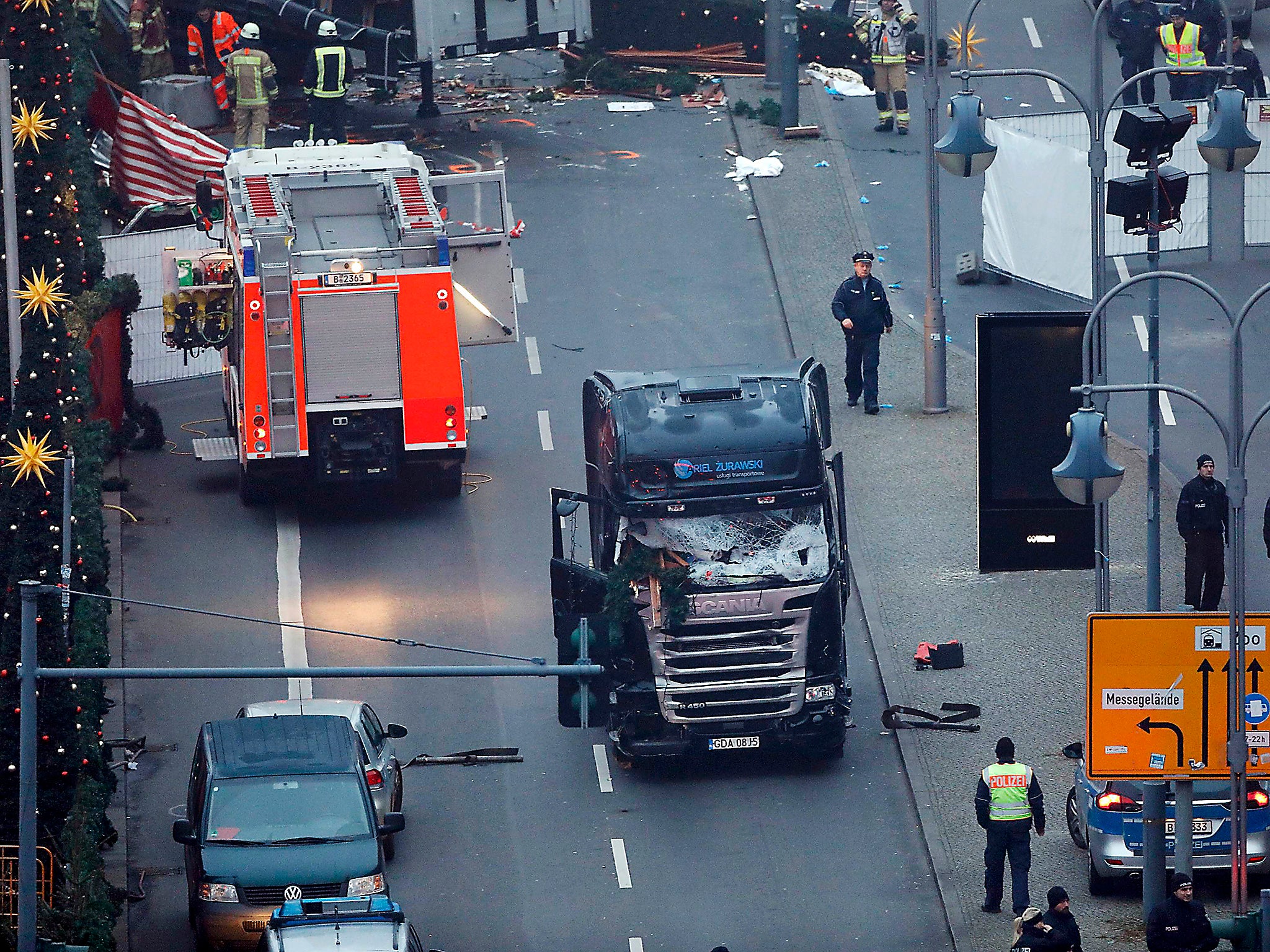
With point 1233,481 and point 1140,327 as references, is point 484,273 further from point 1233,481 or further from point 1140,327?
point 1233,481

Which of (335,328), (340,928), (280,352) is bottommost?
(340,928)

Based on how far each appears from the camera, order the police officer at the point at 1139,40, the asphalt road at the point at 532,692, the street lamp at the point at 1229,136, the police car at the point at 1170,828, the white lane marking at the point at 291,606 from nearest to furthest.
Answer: the street lamp at the point at 1229,136 → the police car at the point at 1170,828 → the asphalt road at the point at 532,692 → the white lane marking at the point at 291,606 → the police officer at the point at 1139,40

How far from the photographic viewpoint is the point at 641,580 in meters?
25.1

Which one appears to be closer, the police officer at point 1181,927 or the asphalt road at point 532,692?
the police officer at point 1181,927

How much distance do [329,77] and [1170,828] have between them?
2357 cm

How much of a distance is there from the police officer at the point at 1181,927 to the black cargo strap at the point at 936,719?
678cm

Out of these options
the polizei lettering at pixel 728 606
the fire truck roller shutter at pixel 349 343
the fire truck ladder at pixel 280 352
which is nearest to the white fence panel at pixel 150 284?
the fire truck ladder at pixel 280 352

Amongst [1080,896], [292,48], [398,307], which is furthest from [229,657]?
[292,48]

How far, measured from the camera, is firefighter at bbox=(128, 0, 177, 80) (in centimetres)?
4506

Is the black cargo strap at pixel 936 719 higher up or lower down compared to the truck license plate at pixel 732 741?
lower down

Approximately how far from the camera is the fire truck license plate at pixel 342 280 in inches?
1209

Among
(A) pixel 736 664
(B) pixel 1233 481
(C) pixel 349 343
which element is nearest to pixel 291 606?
(C) pixel 349 343

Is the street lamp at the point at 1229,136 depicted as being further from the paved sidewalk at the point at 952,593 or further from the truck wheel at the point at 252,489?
the truck wheel at the point at 252,489

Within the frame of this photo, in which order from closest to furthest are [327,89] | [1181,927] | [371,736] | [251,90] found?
[1181,927], [371,736], [327,89], [251,90]
